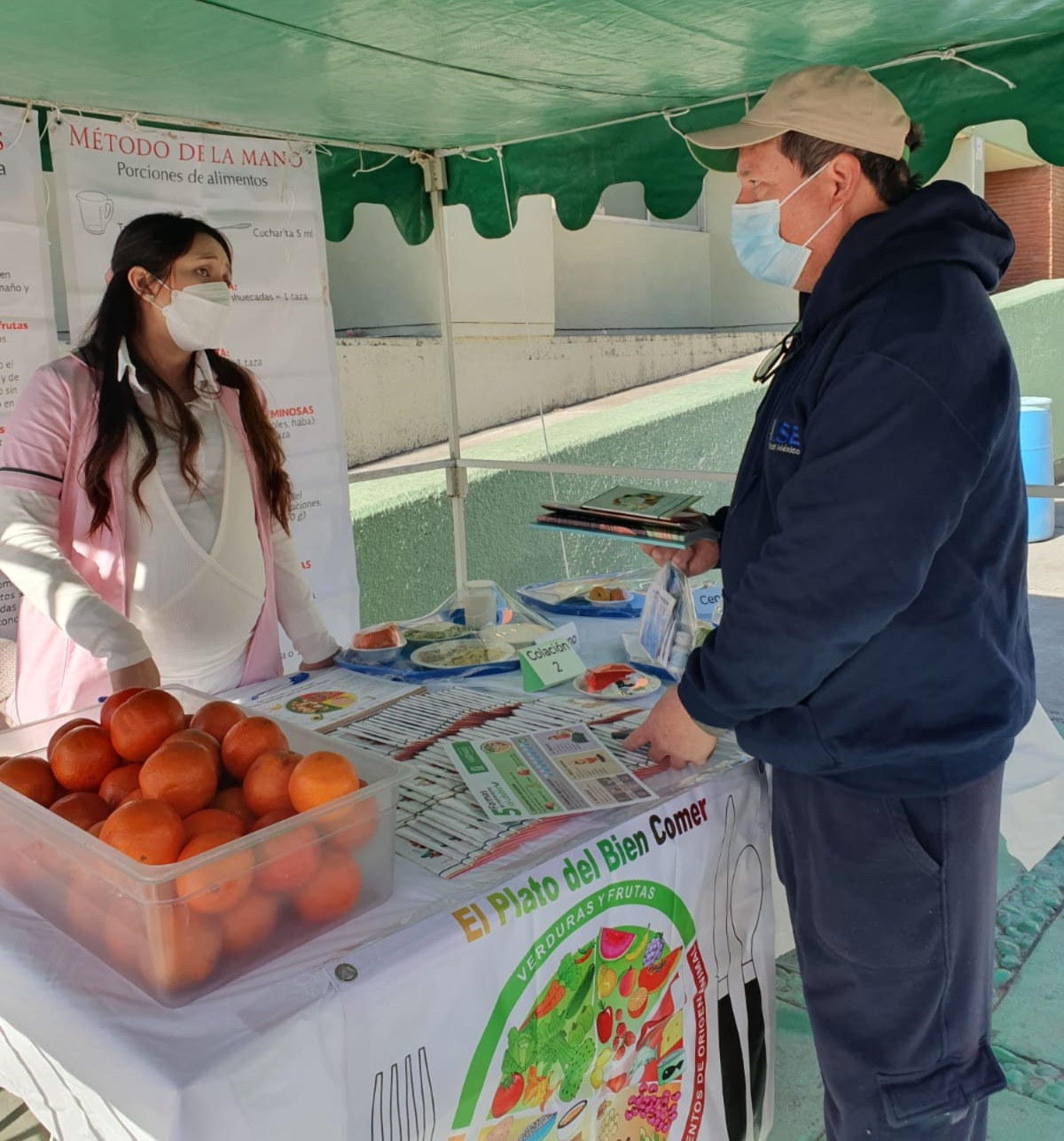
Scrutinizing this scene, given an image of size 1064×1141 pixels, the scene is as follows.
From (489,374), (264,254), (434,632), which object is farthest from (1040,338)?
(434,632)

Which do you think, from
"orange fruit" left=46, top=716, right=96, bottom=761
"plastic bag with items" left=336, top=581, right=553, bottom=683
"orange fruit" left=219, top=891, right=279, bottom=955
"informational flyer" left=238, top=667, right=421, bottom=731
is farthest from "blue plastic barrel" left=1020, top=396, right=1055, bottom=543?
"orange fruit" left=219, top=891, right=279, bottom=955

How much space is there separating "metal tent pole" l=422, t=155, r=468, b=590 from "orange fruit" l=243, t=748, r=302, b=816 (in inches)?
117

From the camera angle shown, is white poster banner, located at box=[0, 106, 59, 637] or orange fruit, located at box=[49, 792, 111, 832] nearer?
orange fruit, located at box=[49, 792, 111, 832]

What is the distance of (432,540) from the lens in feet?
20.9

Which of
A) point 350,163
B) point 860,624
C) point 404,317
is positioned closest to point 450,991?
point 860,624

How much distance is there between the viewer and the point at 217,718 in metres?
1.42

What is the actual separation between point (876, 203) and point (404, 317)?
6.47 m

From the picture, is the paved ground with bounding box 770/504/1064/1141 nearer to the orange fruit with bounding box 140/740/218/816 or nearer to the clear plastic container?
the clear plastic container

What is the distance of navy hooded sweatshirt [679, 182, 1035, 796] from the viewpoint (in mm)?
1261

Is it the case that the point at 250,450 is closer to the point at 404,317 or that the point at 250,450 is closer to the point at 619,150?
the point at 619,150

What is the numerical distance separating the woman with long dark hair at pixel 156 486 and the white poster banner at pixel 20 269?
0.77 m

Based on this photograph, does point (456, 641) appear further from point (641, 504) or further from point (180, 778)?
point (180, 778)

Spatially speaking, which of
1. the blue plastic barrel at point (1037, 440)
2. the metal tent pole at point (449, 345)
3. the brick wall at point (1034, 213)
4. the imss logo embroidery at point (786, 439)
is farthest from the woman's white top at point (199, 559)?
the brick wall at point (1034, 213)

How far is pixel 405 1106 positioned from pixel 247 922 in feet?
1.02
